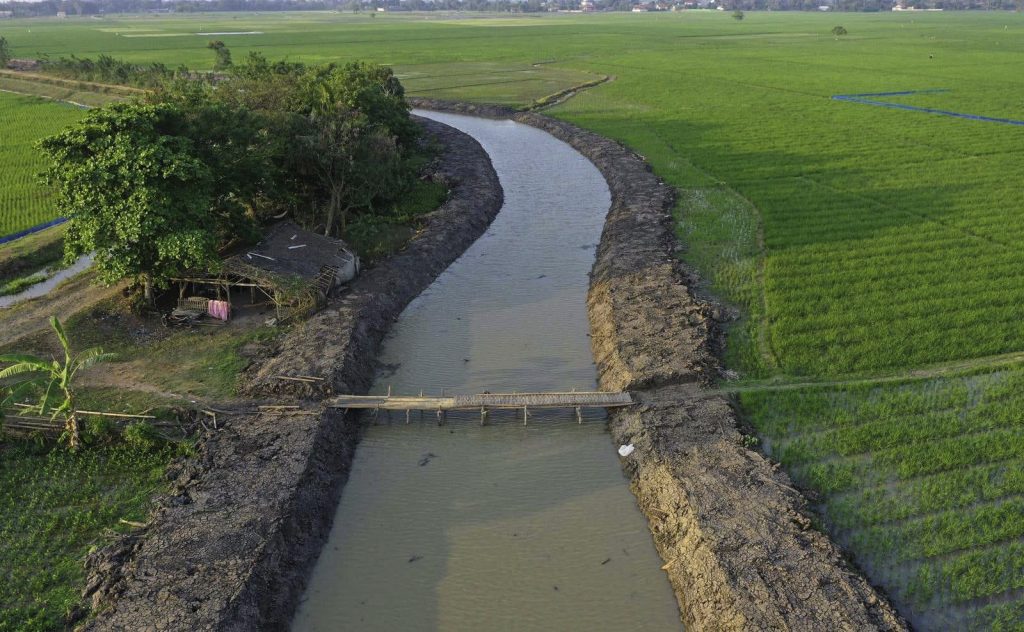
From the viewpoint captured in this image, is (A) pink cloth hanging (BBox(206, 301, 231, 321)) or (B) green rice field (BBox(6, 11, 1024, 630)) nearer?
(B) green rice field (BBox(6, 11, 1024, 630))

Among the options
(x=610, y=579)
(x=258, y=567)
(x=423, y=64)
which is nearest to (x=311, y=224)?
(x=258, y=567)

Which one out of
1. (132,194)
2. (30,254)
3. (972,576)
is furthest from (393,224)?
(972,576)

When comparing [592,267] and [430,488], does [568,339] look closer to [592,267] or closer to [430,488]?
[592,267]

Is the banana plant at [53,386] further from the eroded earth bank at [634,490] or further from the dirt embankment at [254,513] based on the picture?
the eroded earth bank at [634,490]

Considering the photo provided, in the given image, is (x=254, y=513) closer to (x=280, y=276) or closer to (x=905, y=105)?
(x=280, y=276)

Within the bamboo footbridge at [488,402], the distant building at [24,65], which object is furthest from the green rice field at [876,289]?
the distant building at [24,65]

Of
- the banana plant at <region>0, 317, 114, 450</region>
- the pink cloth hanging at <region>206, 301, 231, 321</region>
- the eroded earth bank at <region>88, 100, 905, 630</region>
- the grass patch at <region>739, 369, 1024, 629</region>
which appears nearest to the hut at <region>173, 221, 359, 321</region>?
the pink cloth hanging at <region>206, 301, 231, 321</region>

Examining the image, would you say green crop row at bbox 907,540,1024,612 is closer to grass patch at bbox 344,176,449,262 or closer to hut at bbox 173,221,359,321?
hut at bbox 173,221,359,321
